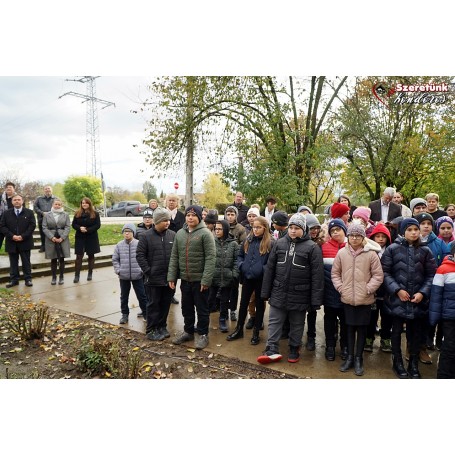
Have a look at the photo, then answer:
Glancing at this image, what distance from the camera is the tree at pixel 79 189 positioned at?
85.1ft

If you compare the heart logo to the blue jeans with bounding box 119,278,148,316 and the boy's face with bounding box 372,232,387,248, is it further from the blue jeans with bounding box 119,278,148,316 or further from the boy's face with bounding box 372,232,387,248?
the blue jeans with bounding box 119,278,148,316

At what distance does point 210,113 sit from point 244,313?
22.3 ft

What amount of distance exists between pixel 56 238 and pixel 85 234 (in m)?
0.65

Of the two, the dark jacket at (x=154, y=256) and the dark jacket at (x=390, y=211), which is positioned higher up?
the dark jacket at (x=390, y=211)

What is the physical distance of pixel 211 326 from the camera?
5465 millimetres

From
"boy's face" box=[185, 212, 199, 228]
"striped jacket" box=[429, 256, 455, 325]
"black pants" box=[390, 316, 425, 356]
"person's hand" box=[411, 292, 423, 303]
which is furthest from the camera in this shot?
"boy's face" box=[185, 212, 199, 228]

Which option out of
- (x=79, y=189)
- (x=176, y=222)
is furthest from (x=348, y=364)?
(x=79, y=189)

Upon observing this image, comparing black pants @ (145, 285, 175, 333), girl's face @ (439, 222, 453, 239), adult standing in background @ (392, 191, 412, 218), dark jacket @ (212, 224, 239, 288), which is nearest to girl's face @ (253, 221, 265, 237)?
dark jacket @ (212, 224, 239, 288)

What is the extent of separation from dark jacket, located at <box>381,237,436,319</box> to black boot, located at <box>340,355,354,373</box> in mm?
699

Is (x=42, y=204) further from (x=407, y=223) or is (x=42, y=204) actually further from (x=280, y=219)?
(x=407, y=223)

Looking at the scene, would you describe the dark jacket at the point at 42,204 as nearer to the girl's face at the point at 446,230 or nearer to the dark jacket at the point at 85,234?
the dark jacket at the point at 85,234

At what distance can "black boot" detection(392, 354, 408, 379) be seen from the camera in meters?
3.90

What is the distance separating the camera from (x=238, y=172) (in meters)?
9.46

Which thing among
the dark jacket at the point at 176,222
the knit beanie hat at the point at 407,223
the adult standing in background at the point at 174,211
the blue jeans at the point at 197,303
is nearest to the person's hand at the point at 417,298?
the knit beanie hat at the point at 407,223
